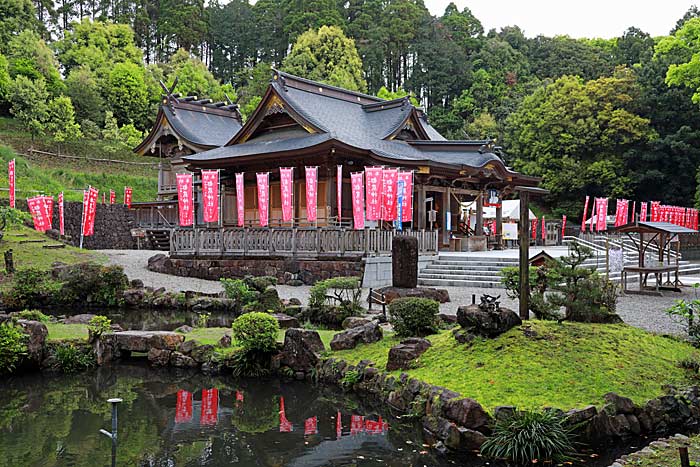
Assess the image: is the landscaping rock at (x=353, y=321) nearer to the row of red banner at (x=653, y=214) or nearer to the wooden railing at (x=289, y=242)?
the wooden railing at (x=289, y=242)

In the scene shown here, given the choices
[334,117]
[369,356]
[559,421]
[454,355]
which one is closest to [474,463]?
[559,421]

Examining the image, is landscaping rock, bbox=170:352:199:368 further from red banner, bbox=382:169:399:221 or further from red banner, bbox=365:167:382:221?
red banner, bbox=382:169:399:221

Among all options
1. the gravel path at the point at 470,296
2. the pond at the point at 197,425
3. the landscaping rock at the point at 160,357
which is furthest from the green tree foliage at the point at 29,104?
the pond at the point at 197,425

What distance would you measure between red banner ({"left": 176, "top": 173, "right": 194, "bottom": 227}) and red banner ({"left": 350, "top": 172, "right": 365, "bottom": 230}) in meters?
7.65

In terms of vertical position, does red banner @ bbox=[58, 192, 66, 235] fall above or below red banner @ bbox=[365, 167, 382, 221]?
below

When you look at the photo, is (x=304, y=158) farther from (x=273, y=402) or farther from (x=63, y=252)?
(x=273, y=402)

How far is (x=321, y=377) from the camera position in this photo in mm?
9250

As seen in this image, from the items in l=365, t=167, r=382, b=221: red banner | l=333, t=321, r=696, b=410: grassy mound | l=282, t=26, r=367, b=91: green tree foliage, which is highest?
l=282, t=26, r=367, b=91: green tree foliage

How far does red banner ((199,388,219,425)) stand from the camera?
7.84m

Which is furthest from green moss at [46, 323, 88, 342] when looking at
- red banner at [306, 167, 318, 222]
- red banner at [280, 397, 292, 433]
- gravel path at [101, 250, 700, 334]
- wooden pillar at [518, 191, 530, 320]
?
red banner at [306, 167, 318, 222]

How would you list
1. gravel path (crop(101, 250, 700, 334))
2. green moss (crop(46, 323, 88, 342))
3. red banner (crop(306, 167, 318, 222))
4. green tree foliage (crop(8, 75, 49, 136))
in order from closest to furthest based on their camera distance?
green moss (crop(46, 323, 88, 342)), gravel path (crop(101, 250, 700, 334)), red banner (crop(306, 167, 318, 222)), green tree foliage (crop(8, 75, 49, 136))

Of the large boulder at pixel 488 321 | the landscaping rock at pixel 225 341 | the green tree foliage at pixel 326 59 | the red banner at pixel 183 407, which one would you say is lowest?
the red banner at pixel 183 407

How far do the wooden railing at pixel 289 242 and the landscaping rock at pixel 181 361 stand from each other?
372 inches

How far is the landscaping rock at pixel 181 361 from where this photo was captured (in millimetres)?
10148
